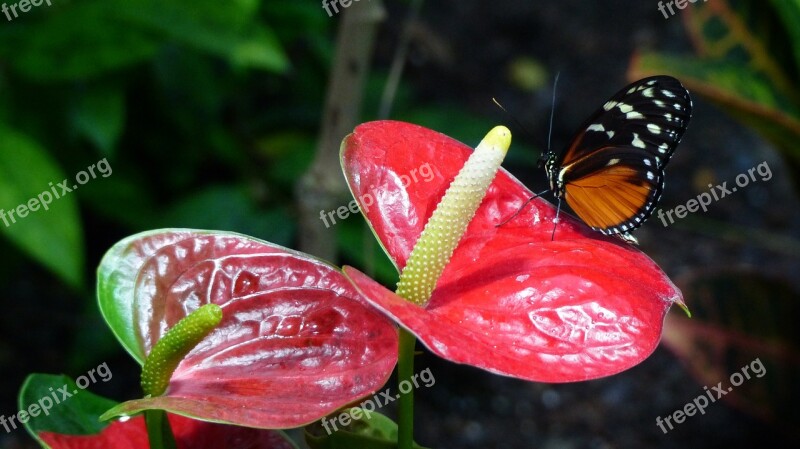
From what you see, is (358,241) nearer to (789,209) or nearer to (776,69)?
(776,69)

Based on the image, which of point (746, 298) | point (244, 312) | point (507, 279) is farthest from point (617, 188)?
point (746, 298)

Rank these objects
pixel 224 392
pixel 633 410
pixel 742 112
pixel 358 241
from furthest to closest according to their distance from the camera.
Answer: pixel 633 410
pixel 358 241
pixel 742 112
pixel 224 392

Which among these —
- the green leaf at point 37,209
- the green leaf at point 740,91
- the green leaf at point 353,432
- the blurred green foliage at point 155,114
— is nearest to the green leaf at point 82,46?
the blurred green foliage at point 155,114

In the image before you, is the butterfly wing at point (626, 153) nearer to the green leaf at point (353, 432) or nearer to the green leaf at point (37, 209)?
the green leaf at point (353, 432)

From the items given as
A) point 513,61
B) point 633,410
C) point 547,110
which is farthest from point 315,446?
point 513,61

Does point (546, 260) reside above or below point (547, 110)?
above

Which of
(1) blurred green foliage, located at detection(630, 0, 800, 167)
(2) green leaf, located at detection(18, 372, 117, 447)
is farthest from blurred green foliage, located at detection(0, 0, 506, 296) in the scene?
(2) green leaf, located at detection(18, 372, 117, 447)
